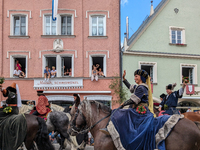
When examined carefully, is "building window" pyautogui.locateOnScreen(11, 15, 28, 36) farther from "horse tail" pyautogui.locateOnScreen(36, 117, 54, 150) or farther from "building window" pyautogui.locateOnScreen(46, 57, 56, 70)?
"horse tail" pyautogui.locateOnScreen(36, 117, 54, 150)

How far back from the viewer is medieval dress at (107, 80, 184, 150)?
493 centimetres

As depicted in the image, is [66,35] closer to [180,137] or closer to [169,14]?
[169,14]

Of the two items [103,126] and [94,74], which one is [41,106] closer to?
[103,126]

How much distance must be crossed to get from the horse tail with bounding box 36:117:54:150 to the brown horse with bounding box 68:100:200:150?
2354mm

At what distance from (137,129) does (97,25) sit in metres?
14.1

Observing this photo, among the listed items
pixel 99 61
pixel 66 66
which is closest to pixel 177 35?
pixel 99 61

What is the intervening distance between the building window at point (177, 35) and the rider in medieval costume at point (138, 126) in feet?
49.3

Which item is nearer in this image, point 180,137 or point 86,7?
point 180,137

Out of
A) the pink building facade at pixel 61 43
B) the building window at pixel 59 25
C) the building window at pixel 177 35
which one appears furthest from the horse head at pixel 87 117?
the building window at pixel 177 35

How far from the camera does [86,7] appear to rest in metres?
18.1

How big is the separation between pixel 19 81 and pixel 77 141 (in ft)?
31.3

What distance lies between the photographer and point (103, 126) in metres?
5.40

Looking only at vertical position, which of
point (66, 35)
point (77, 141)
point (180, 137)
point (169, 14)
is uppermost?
point (169, 14)

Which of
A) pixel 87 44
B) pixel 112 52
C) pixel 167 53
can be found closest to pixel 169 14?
pixel 167 53
